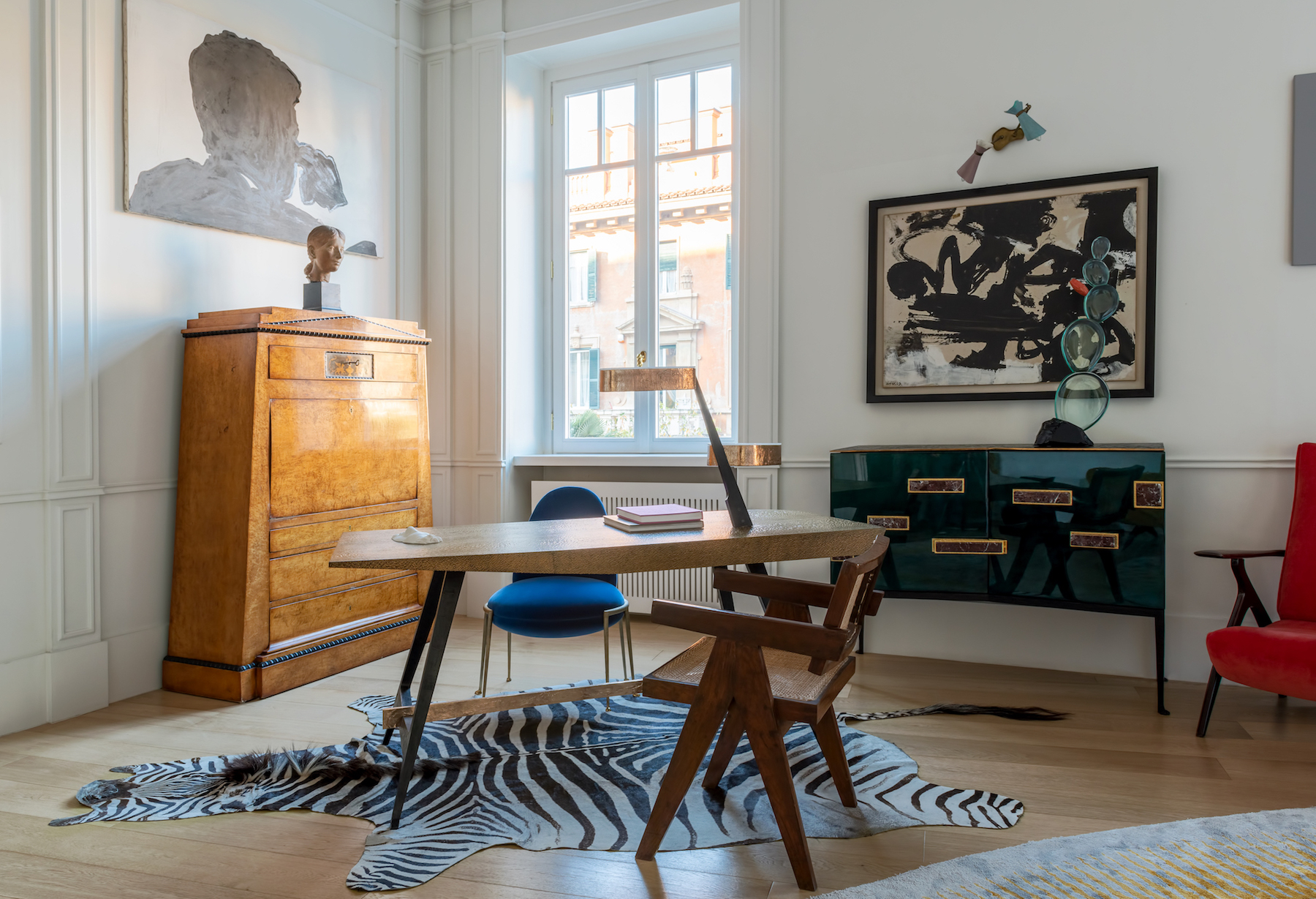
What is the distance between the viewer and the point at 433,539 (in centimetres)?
249

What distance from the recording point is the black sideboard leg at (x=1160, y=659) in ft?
10.3

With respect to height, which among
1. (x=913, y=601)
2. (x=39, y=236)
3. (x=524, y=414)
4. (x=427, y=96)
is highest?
(x=427, y=96)

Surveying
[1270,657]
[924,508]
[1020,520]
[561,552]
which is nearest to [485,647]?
[561,552]

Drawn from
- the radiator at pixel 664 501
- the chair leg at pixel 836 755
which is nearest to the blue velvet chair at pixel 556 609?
the chair leg at pixel 836 755

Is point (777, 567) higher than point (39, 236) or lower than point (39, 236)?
lower

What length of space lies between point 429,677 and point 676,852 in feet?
2.69

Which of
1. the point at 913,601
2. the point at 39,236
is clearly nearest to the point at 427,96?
the point at 39,236

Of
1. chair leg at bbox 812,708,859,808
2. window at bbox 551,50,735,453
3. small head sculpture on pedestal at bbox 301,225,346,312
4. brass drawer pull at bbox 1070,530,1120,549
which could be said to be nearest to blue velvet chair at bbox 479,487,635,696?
chair leg at bbox 812,708,859,808

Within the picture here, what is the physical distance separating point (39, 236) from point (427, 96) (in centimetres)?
253

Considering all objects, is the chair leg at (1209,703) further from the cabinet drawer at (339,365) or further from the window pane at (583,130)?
the window pane at (583,130)

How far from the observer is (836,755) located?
2367mm

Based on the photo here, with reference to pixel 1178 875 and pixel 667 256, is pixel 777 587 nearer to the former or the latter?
pixel 1178 875

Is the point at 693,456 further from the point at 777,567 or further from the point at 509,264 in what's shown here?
the point at 509,264

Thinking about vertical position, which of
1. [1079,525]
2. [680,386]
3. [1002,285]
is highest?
[1002,285]
